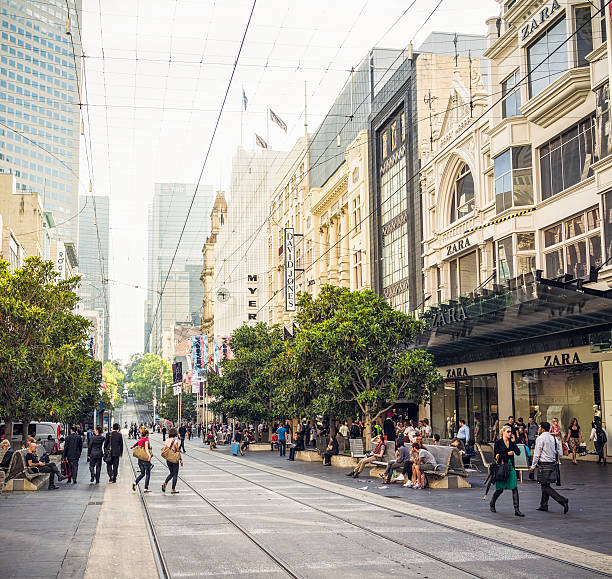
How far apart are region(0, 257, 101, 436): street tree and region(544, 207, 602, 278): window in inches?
706

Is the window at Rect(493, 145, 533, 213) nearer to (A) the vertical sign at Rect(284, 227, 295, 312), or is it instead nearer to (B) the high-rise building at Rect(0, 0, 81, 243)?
(A) the vertical sign at Rect(284, 227, 295, 312)

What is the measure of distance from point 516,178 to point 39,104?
503 ft

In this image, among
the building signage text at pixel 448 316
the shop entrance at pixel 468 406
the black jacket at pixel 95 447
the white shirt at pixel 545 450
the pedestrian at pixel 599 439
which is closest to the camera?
the white shirt at pixel 545 450

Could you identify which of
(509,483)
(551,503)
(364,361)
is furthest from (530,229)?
(509,483)

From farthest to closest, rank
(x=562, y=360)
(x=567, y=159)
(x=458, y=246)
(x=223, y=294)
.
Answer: (x=223, y=294), (x=458, y=246), (x=562, y=360), (x=567, y=159)

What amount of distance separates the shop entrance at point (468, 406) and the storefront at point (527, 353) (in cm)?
5

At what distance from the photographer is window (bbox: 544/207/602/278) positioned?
26.9 m

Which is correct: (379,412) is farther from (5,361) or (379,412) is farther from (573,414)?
(5,361)

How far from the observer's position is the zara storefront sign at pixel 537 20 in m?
28.4

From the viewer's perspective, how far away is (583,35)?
27016 millimetres

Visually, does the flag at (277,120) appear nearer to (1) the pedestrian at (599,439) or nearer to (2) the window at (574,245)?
(2) the window at (574,245)

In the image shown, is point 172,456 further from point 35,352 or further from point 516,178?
point 516,178

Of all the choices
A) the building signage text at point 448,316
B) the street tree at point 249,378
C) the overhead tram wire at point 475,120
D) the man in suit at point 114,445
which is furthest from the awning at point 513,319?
the man in suit at point 114,445

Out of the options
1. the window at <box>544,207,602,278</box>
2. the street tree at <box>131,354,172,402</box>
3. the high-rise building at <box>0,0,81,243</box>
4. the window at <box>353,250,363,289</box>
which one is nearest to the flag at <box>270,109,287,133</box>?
the window at <box>353,250,363,289</box>
